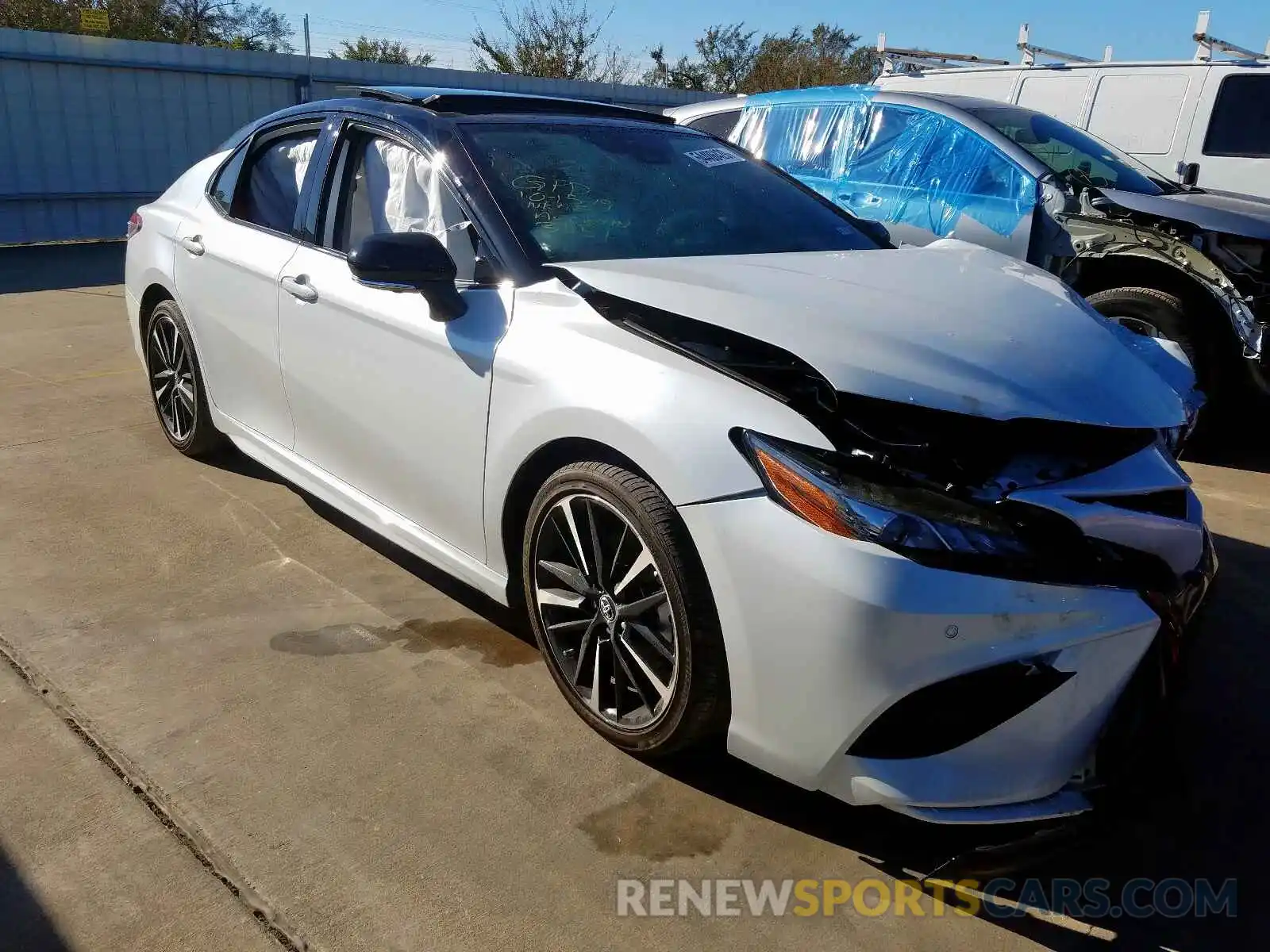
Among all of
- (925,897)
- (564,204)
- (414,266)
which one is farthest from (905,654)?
(564,204)

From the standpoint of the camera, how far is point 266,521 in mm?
4000

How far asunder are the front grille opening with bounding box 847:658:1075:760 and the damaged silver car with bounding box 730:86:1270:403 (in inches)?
147

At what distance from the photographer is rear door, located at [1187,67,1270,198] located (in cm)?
727

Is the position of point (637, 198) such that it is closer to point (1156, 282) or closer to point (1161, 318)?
point (1161, 318)

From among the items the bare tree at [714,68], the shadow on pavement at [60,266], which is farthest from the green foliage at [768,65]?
the shadow on pavement at [60,266]

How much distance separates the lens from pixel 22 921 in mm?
1973

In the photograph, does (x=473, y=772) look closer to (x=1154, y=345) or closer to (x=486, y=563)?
(x=486, y=563)

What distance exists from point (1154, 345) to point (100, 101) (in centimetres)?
1470

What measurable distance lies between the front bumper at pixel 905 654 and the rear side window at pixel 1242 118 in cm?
690

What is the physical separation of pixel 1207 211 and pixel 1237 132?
2.99 meters

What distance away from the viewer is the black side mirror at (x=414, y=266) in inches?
104

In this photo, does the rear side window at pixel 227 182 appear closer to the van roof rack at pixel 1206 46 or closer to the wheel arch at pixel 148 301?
the wheel arch at pixel 148 301

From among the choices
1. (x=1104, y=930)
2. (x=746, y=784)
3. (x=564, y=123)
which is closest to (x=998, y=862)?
(x=1104, y=930)

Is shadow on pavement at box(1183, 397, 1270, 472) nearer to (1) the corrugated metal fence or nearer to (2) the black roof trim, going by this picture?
(2) the black roof trim
